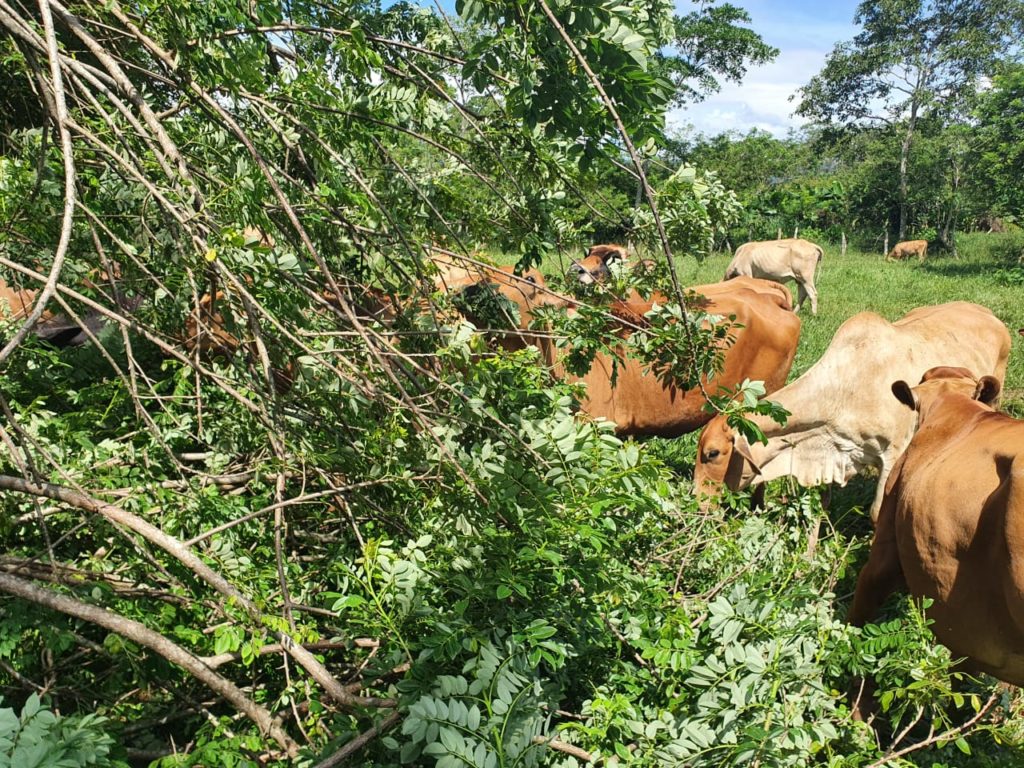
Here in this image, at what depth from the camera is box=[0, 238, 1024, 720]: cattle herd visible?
9.85 ft

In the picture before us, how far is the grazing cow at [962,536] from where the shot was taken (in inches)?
116

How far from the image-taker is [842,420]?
18.0ft

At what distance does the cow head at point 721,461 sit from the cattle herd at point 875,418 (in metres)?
0.01

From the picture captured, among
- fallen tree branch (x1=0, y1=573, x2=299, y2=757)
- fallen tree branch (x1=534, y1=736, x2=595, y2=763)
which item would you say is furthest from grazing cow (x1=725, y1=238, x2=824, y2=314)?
fallen tree branch (x1=0, y1=573, x2=299, y2=757)

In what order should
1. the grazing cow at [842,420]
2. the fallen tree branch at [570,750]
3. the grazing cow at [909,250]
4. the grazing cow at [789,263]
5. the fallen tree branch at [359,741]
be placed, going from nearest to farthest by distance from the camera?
1. the fallen tree branch at [359,741]
2. the fallen tree branch at [570,750]
3. the grazing cow at [842,420]
4. the grazing cow at [789,263]
5. the grazing cow at [909,250]

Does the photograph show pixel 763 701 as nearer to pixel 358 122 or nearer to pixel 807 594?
pixel 807 594

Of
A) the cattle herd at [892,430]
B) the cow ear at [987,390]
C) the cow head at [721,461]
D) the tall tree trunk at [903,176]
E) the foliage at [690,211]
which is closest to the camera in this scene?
the foliage at [690,211]

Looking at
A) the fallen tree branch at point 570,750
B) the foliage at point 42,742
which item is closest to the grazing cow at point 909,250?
the fallen tree branch at point 570,750

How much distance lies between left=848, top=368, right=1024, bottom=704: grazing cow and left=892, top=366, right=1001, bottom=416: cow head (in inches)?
2.2

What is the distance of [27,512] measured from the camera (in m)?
2.57

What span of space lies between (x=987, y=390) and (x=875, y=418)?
1.26 metres

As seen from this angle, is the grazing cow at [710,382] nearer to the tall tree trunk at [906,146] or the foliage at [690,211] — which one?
the foliage at [690,211]

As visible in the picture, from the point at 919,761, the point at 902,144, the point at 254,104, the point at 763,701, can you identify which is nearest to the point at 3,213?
the point at 254,104

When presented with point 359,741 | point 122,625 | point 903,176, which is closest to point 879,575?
point 359,741
